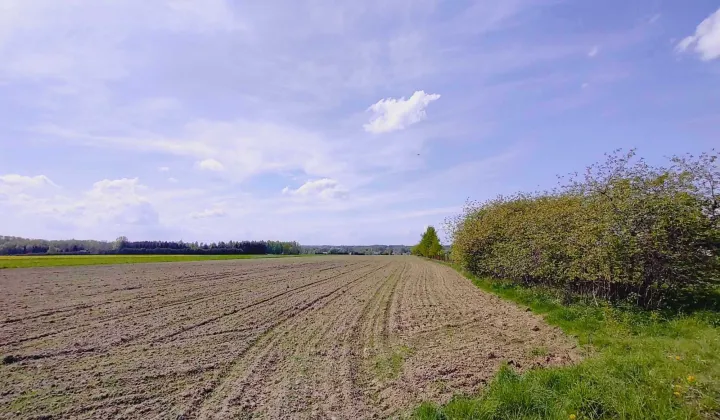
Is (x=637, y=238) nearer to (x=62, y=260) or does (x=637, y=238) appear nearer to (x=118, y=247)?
(x=62, y=260)

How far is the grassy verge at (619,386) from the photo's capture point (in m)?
4.84

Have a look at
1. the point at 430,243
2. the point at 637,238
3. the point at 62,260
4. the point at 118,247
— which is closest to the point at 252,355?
the point at 637,238

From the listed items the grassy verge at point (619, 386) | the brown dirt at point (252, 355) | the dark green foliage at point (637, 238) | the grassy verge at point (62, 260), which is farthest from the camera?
the grassy verge at point (62, 260)

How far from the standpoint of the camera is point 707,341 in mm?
7480

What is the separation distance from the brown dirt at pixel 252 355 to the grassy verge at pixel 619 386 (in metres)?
0.74

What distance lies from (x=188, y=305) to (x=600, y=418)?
43.7 feet

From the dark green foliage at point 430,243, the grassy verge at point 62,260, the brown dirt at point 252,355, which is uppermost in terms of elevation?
the dark green foliage at point 430,243

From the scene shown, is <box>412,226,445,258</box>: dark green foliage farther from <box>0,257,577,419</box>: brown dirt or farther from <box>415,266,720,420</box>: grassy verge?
<box>415,266,720,420</box>: grassy verge

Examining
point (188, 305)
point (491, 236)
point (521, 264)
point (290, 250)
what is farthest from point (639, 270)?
point (290, 250)

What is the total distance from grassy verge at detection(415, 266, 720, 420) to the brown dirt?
736 mm

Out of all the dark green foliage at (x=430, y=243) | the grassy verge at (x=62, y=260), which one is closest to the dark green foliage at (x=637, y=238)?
the grassy verge at (x=62, y=260)

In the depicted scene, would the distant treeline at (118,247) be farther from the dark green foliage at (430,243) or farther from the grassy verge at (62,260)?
the dark green foliage at (430,243)

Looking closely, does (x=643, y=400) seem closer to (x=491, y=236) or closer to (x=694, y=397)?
(x=694, y=397)

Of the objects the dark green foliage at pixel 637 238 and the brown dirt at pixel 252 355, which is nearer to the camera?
the brown dirt at pixel 252 355
